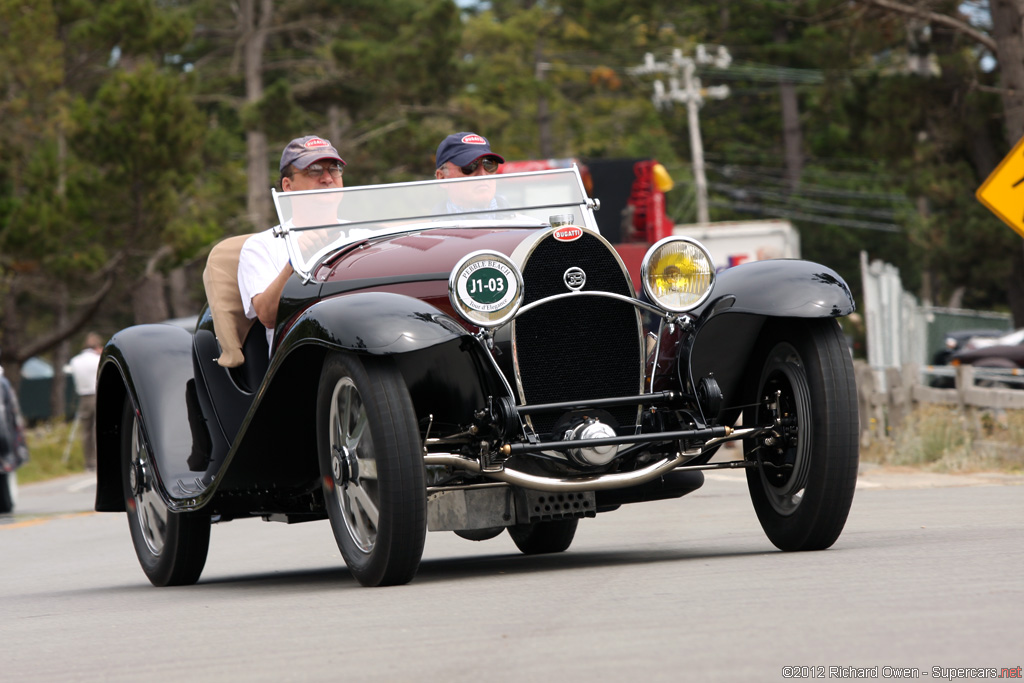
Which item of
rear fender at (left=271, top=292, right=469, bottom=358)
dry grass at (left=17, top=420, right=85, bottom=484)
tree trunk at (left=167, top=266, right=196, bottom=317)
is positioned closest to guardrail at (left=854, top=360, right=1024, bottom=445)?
rear fender at (left=271, top=292, right=469, bottom=358)

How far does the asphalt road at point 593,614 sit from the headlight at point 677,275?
3.46 feet

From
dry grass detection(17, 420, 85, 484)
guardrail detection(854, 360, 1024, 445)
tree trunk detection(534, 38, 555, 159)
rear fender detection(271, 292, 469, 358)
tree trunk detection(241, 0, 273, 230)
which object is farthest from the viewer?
tree trunk detection(534, 38, 555, 159)

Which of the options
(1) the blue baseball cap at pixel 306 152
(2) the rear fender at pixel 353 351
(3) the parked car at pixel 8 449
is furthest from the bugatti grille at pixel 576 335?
(3) the parked car at pixel 8 449

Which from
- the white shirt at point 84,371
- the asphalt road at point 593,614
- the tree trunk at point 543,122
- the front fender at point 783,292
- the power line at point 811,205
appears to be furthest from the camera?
the tree trunk at point 543,122

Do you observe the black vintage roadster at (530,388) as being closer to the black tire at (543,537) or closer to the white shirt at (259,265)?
the white shirt at (259,265)

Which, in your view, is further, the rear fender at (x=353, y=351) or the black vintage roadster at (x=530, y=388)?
the black vintage roadster at (x=530, y=388)

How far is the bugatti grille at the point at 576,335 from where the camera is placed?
577 cm

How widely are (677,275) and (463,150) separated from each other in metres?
1.70

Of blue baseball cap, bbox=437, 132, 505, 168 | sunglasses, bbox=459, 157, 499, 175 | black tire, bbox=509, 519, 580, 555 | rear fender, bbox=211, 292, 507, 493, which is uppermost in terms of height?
blue baseball cap, bbox=437, 132, 505, 168

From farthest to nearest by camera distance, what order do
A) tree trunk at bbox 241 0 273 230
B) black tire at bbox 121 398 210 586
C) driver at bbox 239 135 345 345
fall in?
tree trunk at bbox 241 0 273 230 < black tire at bbox 121 398 210 586 < driver at bbox 239 135 345 345

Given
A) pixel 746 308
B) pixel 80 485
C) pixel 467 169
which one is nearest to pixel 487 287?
pixel 746 308

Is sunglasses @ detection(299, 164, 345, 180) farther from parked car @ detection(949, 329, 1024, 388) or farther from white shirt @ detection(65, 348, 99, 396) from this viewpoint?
parked car @ detection(949, 329, 1024, 388)

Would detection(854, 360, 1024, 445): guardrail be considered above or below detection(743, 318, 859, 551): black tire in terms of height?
below

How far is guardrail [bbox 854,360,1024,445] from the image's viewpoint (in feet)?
45.3
